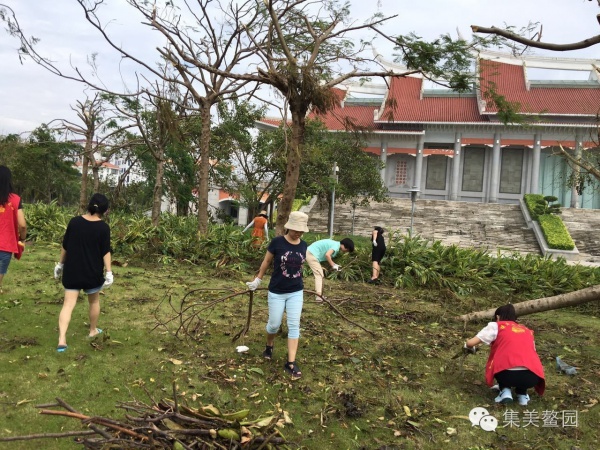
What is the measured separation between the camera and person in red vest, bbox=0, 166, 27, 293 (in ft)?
14.6

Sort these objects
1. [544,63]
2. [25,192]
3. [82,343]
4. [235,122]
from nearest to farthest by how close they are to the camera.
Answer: [82,343]
[235,122]
[25,192]
[544,63]

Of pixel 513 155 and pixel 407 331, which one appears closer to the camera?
pixel 407 331

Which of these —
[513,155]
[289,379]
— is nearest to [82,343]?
[289,379]

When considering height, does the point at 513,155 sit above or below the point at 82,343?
above

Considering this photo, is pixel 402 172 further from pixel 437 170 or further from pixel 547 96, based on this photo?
pixel 547 96

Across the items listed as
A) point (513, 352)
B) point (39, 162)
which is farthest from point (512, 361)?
point (39, 162)

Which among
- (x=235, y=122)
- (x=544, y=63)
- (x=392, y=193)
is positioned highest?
(x=544, y=63)

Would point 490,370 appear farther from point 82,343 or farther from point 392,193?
point 392,193

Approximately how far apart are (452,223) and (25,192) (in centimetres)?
2605

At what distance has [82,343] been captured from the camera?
4492mm

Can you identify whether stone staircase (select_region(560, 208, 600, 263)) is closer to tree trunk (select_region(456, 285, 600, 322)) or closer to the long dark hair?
tree trunk (select_region(456, 285, 600, 322))

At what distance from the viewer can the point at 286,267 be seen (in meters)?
4.09

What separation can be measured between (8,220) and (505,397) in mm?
4922

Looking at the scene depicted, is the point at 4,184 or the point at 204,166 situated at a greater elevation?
the point at 204,166
